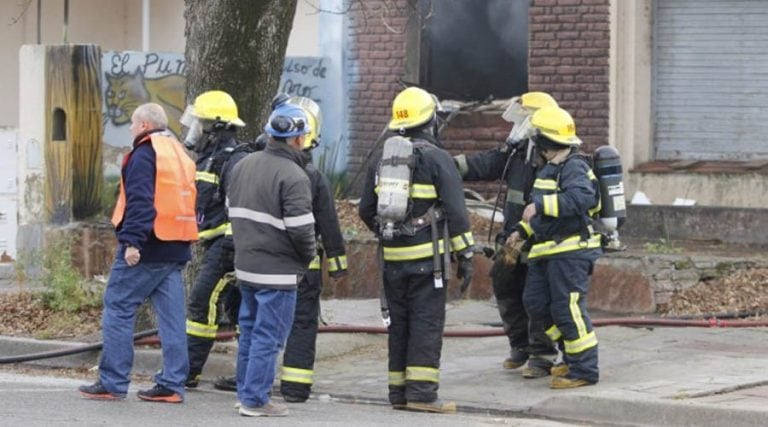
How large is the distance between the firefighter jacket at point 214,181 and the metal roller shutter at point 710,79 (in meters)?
7.09

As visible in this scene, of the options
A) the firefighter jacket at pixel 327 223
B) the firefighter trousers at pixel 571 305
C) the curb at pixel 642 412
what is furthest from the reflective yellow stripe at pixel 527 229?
the firefighter jacket at pixel 327 223

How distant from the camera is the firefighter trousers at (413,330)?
29.9 feet

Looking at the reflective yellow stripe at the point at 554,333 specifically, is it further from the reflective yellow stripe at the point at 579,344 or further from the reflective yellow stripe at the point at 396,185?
the reflective yellow stripe at the point at 396,185

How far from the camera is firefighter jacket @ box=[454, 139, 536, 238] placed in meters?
10.0

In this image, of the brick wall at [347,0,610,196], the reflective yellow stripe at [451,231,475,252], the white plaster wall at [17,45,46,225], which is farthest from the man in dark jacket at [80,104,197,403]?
the brick wall at [347,0,610,196]

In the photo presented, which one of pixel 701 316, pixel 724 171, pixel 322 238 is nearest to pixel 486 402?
pixel 322 238

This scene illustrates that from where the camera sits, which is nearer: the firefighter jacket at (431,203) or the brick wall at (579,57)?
the firefighter jacket at (431,203)

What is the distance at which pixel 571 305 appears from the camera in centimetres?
956

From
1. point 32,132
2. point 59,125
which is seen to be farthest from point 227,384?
point 32,132

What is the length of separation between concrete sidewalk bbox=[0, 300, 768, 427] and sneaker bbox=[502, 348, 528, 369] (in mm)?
73

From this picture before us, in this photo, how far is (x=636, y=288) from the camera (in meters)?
12.8

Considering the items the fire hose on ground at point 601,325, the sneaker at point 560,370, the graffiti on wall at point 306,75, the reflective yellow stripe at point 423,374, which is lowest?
the sneaker at point 560,370

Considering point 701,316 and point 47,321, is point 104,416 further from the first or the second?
point 701,316

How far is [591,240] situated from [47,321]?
15.1ft
